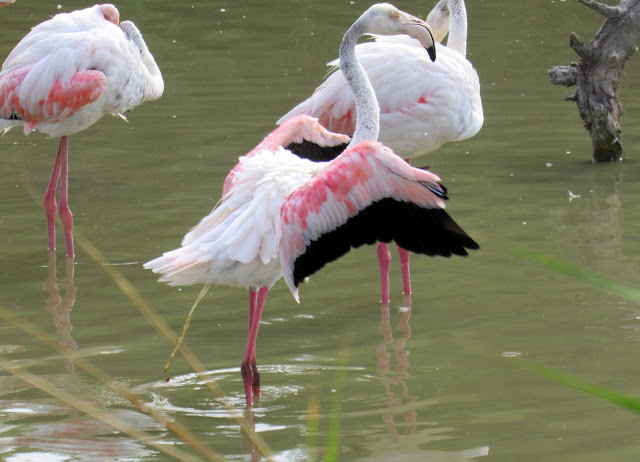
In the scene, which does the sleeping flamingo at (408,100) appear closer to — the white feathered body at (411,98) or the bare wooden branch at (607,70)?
the white feathered body at (411,98)

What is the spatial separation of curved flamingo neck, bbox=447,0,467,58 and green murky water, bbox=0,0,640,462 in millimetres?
981

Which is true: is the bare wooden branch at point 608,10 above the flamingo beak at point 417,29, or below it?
below

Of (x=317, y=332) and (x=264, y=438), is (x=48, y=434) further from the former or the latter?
(x=317, y=332)

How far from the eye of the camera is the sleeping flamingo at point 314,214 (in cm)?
337

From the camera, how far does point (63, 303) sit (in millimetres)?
5156

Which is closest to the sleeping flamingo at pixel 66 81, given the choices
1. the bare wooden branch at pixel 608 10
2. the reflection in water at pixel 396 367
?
the reflection in water at pixel 396 367

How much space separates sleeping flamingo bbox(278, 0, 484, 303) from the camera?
17.5ft

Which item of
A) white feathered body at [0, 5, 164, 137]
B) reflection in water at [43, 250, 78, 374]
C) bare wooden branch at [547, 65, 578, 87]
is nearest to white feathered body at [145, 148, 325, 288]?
reflection in water at [43, 250, 78, 374]

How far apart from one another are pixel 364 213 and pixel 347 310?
1612 mm

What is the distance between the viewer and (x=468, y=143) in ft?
26.4

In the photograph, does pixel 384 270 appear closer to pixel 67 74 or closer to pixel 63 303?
pixel 63 303

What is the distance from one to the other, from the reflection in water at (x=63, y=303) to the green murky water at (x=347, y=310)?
0.6 inches

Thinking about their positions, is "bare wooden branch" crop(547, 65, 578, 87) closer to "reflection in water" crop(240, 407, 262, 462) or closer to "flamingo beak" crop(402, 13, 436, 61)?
"flamingo beak" crop(402, 13, 436, 61)

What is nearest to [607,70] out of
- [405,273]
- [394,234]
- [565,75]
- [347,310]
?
[565,75]
